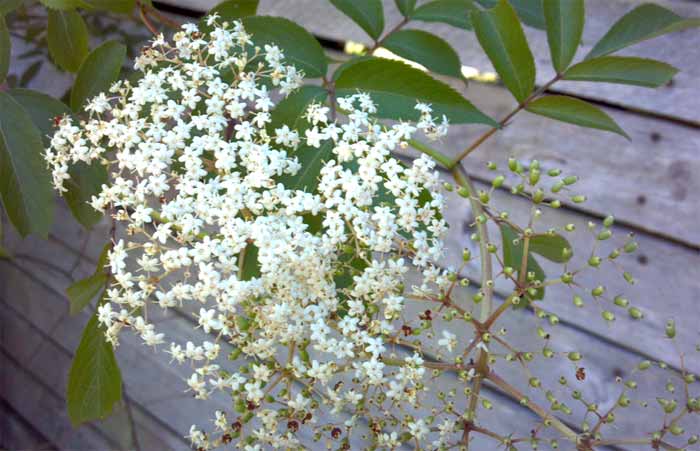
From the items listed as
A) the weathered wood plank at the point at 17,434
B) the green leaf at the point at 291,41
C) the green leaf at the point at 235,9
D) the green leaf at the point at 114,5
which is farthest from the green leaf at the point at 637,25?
the weathered wood plank at the point at 17,434

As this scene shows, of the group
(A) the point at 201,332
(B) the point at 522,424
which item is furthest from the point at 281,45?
(A) the point at 201,332

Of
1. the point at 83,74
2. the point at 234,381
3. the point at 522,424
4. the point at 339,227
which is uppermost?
the point at 522,424

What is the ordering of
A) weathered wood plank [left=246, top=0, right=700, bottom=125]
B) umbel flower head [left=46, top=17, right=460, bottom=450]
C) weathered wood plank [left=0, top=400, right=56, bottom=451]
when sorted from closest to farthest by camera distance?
umbel flower head [left=46, top=17, right=460, bottom=450]
weathered wood plank [left=246, top=0, right=700, bottom=125]
weathered wood plank [left=0, top=400, right=56, bottom=451]

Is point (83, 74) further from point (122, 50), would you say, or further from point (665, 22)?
point (665, 22)

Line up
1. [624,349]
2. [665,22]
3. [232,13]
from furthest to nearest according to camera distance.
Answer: [624,349]
[232,13]
[665,22]

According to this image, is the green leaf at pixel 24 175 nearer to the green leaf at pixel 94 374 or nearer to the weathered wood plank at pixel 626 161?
the green leaf at pixel 94 374

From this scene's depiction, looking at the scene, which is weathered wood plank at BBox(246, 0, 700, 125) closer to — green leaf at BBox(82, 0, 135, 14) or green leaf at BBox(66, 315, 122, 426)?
green leaf at BBox(82, 0, 135, 14)

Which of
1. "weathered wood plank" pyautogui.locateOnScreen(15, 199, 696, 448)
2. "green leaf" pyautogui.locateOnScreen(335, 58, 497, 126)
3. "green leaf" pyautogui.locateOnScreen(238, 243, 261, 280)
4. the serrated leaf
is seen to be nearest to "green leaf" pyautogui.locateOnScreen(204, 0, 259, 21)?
"green leaf" pyautogui.locateOnScreen(335, 58, 497, 126)
